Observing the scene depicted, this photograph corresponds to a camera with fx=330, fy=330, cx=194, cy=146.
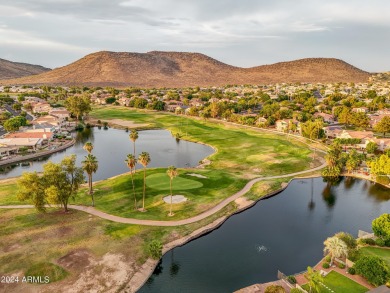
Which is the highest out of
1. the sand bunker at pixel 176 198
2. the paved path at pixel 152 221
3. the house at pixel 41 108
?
the house at pixel 41 108

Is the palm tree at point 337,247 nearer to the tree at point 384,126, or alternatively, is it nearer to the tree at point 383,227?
the tree at point 383,227

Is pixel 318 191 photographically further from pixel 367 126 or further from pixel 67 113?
pixel 67 113

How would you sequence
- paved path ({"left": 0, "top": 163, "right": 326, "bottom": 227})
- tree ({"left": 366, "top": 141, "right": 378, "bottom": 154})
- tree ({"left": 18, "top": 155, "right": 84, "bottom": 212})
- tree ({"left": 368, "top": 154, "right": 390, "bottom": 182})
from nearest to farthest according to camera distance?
tree ({"left": 18, "top": 155, "right": 84, "bottom": 212}) < paved path ({"left": 0, "top": 163, "right": 326, "bottom": 227}) < tree ({"left": 368, "top": 154, "right": 390, "bottom": 182}) < tree ({"left": 366, "top": 141, "right": 378, "bottom": 154})

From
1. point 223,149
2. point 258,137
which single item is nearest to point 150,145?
point 223,149

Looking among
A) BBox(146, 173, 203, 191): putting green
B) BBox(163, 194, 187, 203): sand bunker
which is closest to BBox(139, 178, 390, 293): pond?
BBox(163, 194, 187, 203): sand bunker

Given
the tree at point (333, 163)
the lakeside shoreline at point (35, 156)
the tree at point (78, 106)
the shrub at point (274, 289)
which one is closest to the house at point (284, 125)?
the tree at point (333, 163)

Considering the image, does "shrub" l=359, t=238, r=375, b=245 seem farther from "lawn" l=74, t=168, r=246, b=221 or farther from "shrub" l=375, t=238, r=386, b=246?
"lawn" l=74, t=168, r=246, b=221
